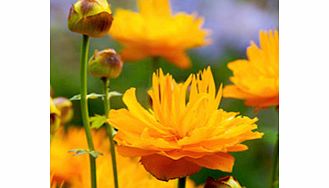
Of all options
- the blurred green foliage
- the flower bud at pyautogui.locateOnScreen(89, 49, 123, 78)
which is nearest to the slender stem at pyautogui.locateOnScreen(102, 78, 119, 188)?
the flower bud at pyautogui.locateOnScreen(89, 49, 123, 78)

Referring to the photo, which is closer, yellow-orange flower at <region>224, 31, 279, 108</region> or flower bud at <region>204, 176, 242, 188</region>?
flower bud at <region>204, 176, 242, 188</region>

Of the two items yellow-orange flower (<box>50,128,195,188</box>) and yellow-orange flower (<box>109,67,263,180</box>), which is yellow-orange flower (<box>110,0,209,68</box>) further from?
yellow-orange flower (<box>109,67,263,180</box>)

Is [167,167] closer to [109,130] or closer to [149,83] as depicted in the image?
[109,130]

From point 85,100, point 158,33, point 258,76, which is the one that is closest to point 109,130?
point 85,100

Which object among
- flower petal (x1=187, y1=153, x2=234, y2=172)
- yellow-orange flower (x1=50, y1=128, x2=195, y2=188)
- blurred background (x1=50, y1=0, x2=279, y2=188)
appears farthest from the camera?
blurred background (x1=50, y1=0, x2=279, y2=188)

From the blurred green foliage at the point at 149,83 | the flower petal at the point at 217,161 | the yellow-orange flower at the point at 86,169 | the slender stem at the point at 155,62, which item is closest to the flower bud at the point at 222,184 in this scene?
the flower petal at the point at 217,161
